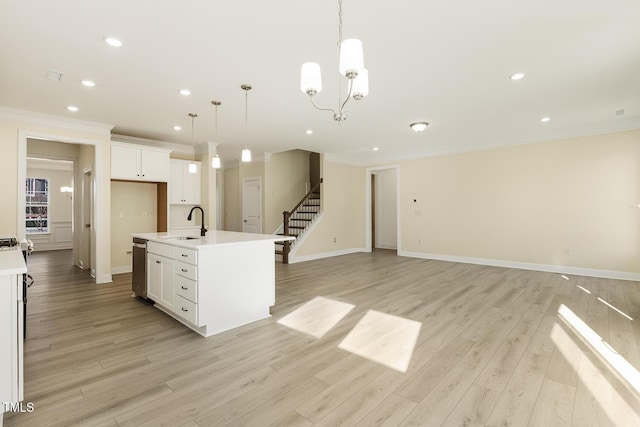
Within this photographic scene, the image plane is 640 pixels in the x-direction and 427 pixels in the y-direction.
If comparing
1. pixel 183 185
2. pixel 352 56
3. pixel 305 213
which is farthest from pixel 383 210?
pixel 352 56

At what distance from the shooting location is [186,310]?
3.13 meters

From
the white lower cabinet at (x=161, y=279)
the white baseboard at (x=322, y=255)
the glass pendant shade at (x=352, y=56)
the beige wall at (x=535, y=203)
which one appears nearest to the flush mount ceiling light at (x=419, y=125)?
the beige wall at (x=535, y=203)

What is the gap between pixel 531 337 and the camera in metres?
2.93

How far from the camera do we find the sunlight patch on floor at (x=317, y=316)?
3.20 m

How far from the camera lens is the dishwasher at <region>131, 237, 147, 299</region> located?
4.02 metres

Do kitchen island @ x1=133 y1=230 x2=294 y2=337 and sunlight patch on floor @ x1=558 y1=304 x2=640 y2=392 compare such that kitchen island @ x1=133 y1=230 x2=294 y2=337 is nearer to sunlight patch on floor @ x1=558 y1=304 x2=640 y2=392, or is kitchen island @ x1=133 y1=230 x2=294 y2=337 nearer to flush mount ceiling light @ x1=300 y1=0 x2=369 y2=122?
flush mount ceiling light @ x1=300 y1=0 x2=369 y2=122

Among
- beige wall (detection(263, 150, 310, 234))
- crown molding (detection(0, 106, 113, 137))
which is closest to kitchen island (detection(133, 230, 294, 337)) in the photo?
crown molding (detection(0, 106, 113, 137))

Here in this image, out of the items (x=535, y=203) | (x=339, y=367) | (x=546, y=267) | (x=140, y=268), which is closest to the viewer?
(x=339, y=367)

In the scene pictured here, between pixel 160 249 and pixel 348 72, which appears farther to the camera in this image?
pixel 160 249

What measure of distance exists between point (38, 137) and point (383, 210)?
8182 mm

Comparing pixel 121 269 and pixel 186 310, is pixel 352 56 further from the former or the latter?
pixel 121 269

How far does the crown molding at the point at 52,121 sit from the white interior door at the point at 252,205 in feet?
11.9

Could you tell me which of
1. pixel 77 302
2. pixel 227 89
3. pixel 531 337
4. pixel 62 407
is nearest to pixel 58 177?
pixel 77 302

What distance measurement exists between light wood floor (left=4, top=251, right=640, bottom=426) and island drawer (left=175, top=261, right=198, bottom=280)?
0.59 metres
